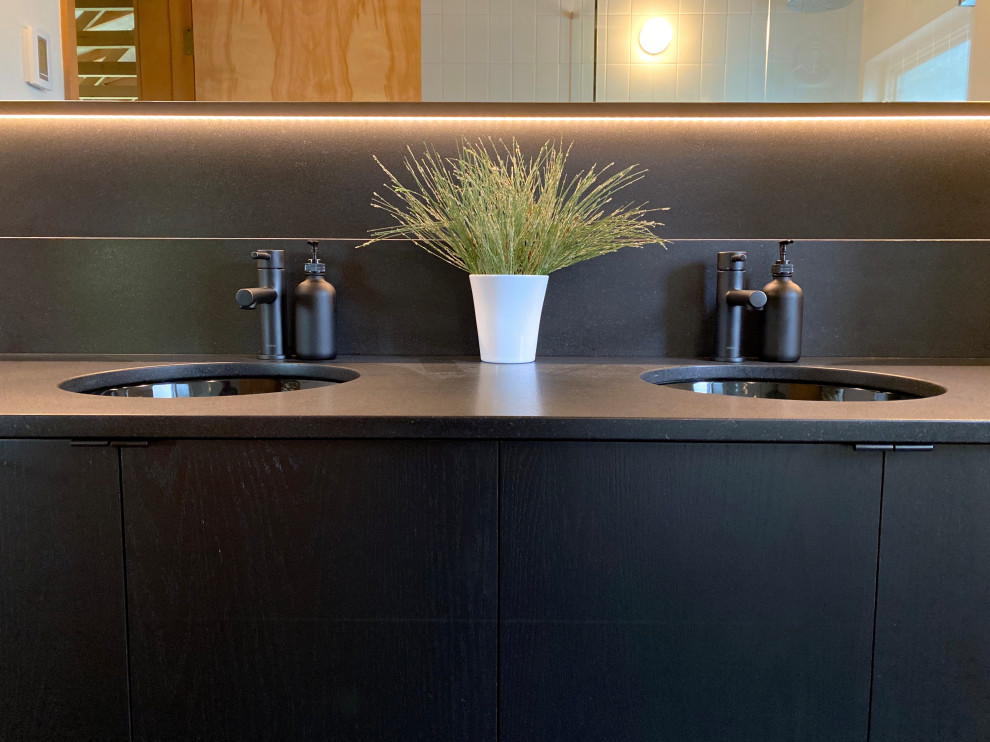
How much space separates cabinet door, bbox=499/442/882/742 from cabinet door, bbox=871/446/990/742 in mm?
26

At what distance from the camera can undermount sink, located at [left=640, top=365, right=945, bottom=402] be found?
135 centimetres

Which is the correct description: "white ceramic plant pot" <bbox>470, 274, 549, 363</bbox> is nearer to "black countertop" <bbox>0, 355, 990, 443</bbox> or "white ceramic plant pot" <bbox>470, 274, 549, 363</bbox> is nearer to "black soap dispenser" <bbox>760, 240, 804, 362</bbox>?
"black countertop" <bbox>0, 355, 990, 443</bbox>

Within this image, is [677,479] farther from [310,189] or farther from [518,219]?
[310,189]

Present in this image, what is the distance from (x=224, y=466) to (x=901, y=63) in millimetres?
1351

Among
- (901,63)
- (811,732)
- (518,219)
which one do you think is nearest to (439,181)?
(518,219)

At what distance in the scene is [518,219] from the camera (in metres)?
1.35

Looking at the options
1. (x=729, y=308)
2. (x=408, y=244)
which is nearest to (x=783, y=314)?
(x=729, y=308)

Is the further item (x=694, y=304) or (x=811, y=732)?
(x=694, y=304)

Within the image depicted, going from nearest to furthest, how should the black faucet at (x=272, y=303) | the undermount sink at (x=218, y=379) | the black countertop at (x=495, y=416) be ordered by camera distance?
1. the black countertop at (x=495, y=416)
2. the undermount sink at (x=218, y=379)
3. the black faucet at (x=272, y=303)

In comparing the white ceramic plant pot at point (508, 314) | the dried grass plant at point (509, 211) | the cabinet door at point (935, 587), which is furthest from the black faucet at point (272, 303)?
the cabinet door at point (935, 587)

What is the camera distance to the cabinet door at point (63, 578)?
922mm

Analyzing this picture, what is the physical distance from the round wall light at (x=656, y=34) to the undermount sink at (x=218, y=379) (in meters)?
0.81

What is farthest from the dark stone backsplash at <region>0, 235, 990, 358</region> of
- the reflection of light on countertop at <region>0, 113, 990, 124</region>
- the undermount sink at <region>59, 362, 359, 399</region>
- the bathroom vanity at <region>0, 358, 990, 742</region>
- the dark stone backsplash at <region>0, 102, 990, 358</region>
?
the bathroom vanity at <region>0, 358, 990, 742</region>

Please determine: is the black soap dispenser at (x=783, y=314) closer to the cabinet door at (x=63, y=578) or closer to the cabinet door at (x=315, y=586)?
the cabinet door at (x=315, y=586)
